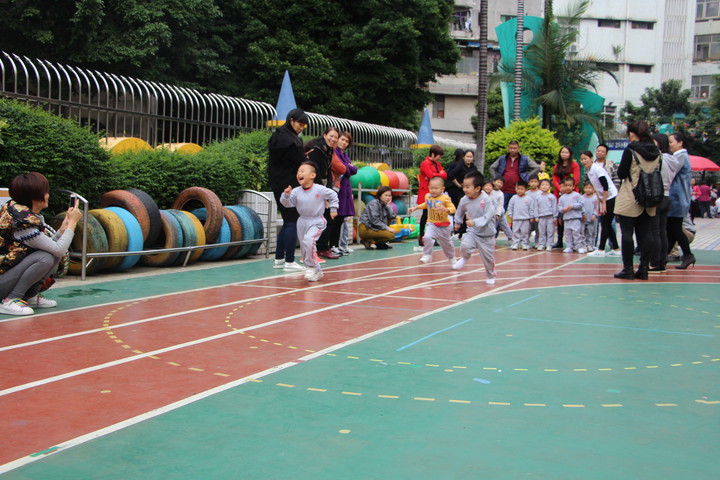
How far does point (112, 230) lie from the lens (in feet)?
27.8

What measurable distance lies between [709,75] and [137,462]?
70.5 meters

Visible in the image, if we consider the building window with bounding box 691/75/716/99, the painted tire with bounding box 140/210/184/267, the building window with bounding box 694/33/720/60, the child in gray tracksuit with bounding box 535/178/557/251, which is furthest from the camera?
the building window with bounding box 694/33/720/60

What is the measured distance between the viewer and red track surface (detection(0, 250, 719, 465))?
12.4ft

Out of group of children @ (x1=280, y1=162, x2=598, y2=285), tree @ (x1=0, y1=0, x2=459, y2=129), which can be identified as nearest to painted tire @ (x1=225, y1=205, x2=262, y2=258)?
group of children @ (x1=280, y1=162, x2=598, y2=285)

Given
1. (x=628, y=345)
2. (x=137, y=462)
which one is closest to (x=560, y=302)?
(x=628, y=345)

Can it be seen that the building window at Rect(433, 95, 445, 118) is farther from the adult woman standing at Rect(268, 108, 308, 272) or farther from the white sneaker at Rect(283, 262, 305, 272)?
the white sneaker at Rect(283, 262, 305, 272)

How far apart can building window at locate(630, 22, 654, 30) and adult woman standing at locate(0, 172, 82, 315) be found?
218 feet

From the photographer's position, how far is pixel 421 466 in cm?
311

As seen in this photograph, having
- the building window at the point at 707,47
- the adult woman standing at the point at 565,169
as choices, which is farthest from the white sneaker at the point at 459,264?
the building window at the point at 707,47

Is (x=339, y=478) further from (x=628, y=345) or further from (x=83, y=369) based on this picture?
(x=628, y=345)

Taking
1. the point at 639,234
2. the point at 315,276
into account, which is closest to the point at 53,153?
the point at 315,276

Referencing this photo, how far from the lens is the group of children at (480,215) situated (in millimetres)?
8961

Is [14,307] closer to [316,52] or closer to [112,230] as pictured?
[112,230]

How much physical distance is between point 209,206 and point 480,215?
12.3 feet
